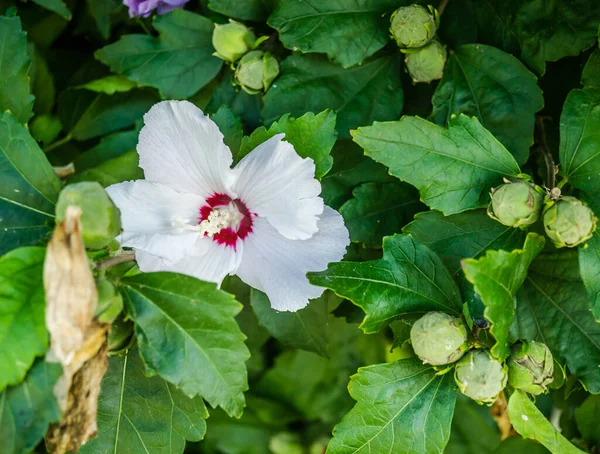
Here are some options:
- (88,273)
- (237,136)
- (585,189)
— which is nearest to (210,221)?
(237,136)

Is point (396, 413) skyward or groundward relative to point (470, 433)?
skyward

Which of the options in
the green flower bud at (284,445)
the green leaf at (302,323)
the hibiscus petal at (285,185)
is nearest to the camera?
the hibiscus petal at (285,185)

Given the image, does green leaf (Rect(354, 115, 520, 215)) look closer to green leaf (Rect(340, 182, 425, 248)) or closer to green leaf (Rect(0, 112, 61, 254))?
green leaf (Rect(340, 182, 425, 248))

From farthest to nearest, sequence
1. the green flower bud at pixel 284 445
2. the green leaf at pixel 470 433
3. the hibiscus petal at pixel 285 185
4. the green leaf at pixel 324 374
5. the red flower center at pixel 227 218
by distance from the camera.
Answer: the green flower bud at pixel 284 445, the green leaf at pixel 324 374, the green leaf at pixel 470 433, the red flower center at pixel 227 218, the hibiscus petal at pixel 285 185

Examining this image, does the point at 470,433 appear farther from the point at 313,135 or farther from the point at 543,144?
the point at 313,135

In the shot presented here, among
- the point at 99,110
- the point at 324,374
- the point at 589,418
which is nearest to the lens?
the point at 589,418

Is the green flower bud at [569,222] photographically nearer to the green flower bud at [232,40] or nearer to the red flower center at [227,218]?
the red flower center at [227,218]

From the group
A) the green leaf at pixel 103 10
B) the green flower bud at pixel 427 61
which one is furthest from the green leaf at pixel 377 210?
the green leaf at pixel 103 10

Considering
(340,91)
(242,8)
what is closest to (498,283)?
(340,91)
